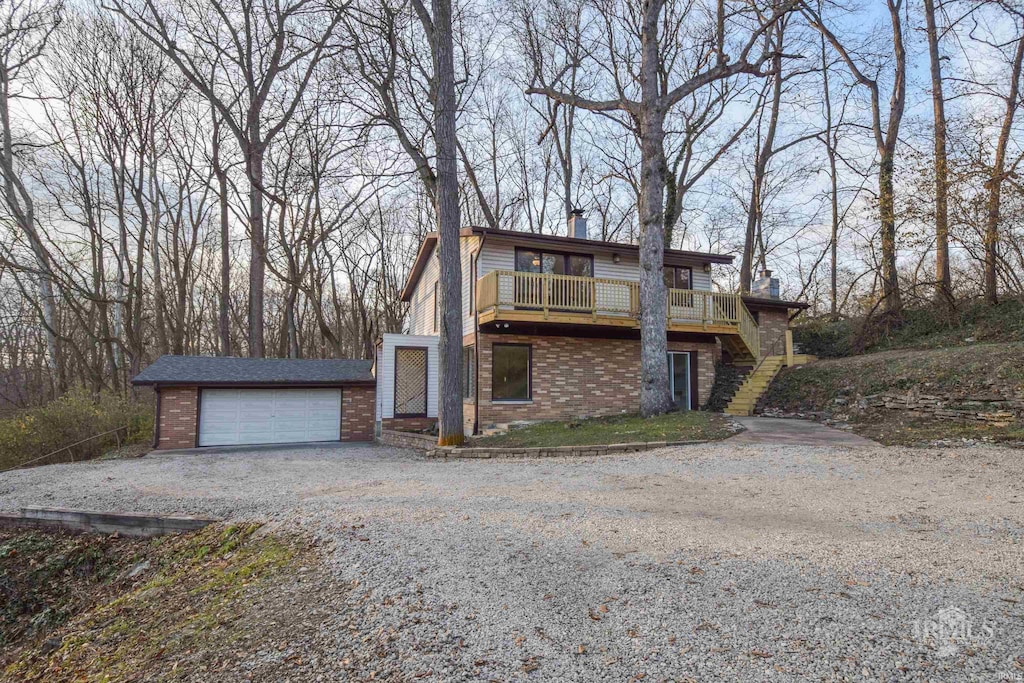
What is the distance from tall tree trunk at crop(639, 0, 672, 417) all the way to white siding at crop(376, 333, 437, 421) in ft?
20.7

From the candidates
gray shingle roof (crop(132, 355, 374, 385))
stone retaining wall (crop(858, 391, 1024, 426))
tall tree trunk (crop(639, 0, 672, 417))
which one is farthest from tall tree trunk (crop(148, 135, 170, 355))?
stone retaining wall (crop(858, 391, 1024, 426))

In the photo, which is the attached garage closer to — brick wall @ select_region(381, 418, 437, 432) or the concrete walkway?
brick wall @ select_region(381, 418, 437, 432)

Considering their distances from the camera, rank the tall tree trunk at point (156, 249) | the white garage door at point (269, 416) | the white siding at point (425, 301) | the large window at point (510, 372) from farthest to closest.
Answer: the tall tree trunk at point (156, 249), the white siding at point (425, 301), the white garage door at point (269, 416), the large window at point (510, 372)

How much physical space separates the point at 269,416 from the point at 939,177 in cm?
1821

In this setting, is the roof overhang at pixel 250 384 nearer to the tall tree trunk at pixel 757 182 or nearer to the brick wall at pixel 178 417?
the brick wall at pixel 178 417

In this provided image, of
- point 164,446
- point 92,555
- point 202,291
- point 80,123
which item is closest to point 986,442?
point 92,555

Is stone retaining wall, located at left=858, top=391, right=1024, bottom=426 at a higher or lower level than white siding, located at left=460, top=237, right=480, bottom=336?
lower

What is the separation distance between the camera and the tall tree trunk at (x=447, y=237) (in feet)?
38.4

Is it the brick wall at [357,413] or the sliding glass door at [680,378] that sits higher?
the sliding glass door at [680,378]

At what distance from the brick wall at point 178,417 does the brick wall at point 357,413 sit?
3947 mm

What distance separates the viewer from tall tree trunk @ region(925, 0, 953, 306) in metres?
12.6

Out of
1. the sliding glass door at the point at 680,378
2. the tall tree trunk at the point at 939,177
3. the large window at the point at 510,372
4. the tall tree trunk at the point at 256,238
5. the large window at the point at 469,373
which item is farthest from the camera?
the tall tree trunk at the point at 256,238

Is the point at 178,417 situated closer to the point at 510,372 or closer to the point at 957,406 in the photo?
the point at 510,372

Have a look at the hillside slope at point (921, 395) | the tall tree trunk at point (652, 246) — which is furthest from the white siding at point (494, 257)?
the hillside slope at point (921, 395)
